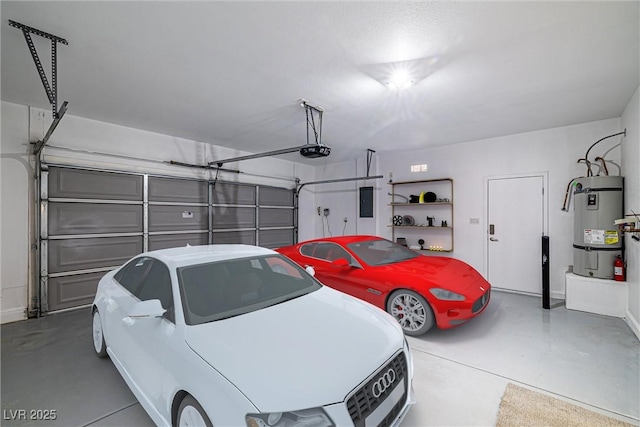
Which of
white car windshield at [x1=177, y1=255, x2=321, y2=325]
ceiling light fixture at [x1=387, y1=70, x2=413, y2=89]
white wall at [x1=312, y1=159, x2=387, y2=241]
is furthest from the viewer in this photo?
white wall at [x1=312, y1=159, x2=387, y2=241]

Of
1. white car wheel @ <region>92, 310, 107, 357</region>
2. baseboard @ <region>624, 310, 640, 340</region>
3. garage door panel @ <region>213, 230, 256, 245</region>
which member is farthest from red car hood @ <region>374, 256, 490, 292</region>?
garage door panel @ <region>213, 230, 256, 245</region>

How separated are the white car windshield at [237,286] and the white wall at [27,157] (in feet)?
11.7

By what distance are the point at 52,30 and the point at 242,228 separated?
175 inches

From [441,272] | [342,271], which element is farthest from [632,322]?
[342,271]

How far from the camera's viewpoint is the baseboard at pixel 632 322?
3064mm

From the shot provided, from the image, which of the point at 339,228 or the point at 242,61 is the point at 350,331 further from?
the point at 339,228

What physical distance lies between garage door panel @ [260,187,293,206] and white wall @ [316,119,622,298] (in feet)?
7.70

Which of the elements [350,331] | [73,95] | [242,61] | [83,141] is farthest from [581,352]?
[83,141]

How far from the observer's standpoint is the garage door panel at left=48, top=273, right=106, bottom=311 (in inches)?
153

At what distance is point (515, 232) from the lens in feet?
16.0

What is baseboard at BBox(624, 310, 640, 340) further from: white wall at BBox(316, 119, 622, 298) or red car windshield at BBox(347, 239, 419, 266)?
red car windshield at BBox(347, 239, 419, 266)

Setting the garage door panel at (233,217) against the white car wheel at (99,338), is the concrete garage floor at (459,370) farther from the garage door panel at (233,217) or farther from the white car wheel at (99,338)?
the garage door panel at (233,217)

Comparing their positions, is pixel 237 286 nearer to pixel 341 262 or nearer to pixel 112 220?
pixel 341 262

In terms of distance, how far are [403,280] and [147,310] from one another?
2521mm
